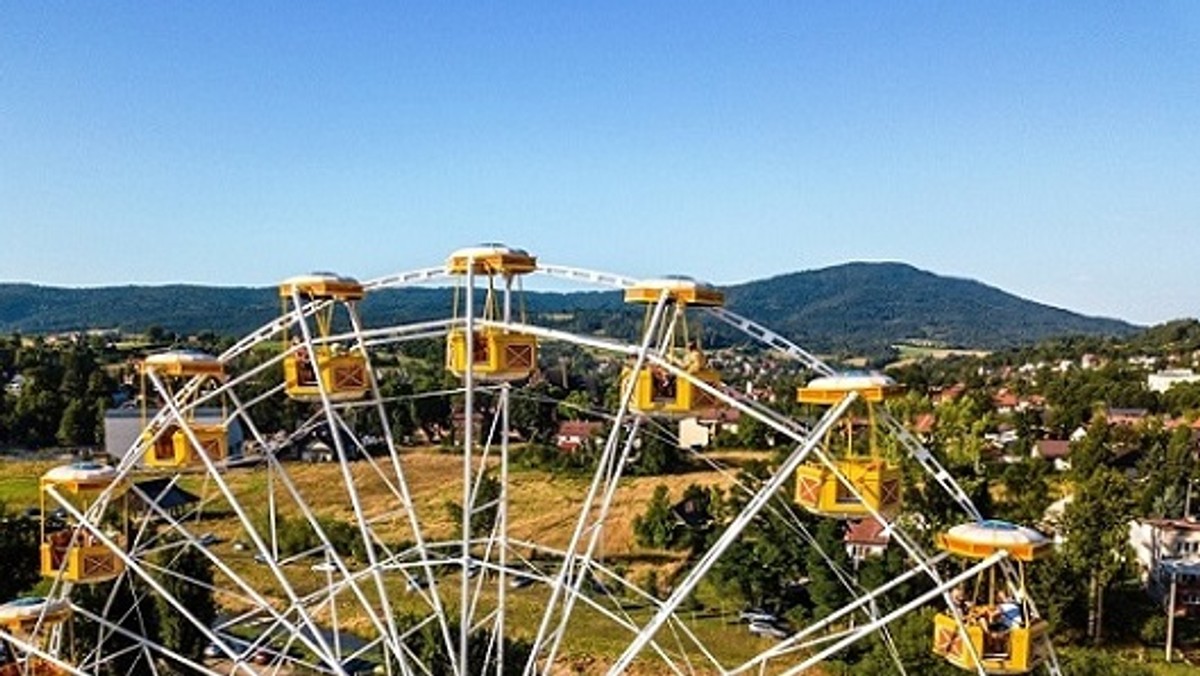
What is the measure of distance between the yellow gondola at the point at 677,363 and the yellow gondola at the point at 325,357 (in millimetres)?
3951

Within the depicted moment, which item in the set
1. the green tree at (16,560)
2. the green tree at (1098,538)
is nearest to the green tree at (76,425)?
the green tree at (16,560)

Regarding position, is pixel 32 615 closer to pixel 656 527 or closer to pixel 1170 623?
pixel 1170 623

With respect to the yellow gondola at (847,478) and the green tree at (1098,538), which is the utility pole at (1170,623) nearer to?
the green tree at (1098,538)

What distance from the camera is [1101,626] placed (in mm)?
34219

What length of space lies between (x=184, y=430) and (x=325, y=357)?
2087 mm

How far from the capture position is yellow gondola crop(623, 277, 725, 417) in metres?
12.6

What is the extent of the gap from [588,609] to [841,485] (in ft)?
91.7

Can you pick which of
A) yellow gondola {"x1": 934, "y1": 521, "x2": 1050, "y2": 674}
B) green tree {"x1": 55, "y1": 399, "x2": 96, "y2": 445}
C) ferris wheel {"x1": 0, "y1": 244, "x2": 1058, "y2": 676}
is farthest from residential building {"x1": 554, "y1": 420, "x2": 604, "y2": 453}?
yellow gondola {"x1": 934, "y1": 521, "x2": 1050, "y2": 674}

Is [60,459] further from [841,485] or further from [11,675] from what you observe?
[841,485]

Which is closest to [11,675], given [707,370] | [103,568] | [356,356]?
[103,568]

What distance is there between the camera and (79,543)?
15047 mm

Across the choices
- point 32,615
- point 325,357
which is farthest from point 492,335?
→ point 32,615

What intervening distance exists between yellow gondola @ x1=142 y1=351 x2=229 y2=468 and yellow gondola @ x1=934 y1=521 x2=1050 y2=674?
9.64 metres

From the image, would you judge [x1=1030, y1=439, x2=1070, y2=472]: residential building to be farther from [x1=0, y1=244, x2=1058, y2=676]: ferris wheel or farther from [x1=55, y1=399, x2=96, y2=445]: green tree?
[x1=55, y1=399, x2=96, y2=445]: green tree
